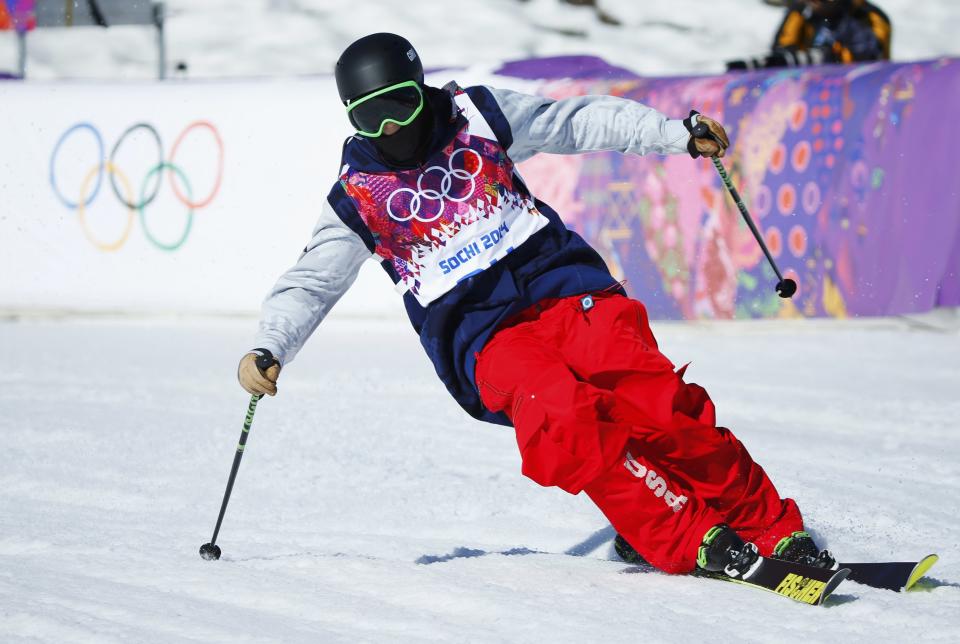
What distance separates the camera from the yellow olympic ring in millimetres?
9664

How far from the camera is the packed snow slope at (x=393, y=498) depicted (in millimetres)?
2885

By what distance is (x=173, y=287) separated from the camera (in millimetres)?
9586

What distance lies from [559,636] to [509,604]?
9.3 inches

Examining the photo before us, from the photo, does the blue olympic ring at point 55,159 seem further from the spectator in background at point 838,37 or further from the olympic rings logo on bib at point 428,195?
the olympic rings logo on bib at point 428,195

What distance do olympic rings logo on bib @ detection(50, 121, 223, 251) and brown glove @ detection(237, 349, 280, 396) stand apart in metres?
6.37

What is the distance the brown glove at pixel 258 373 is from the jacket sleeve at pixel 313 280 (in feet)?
0.39

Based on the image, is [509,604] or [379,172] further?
[379,172]

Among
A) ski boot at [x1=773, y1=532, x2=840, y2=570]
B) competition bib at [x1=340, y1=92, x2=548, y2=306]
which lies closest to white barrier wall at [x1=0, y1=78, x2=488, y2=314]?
competition bib at [x1=340, y1=92, x2=548, y2=306]

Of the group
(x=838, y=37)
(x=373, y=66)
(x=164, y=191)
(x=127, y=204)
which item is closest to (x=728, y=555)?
(x=373, y=66)

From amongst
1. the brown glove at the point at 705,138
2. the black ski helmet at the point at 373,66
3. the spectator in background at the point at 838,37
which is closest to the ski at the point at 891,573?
the brown glove at the point at 705,138

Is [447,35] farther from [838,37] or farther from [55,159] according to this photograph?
[838,37]

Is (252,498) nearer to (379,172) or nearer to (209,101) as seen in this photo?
(379,172)

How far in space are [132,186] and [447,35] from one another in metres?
7.22

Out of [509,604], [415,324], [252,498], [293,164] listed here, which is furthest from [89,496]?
[293,164]
